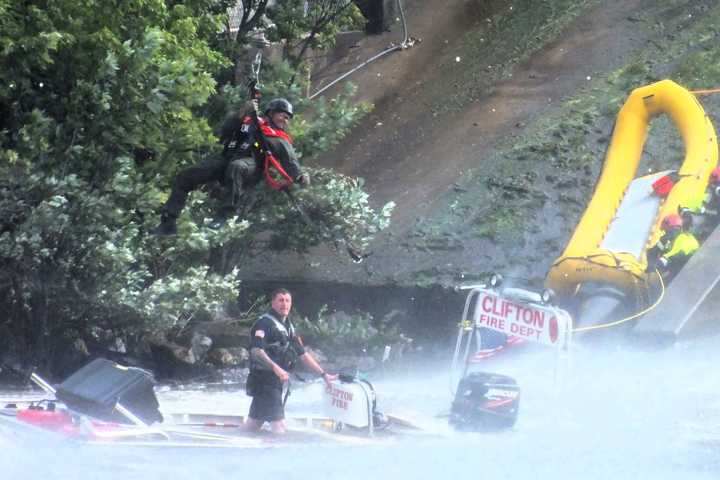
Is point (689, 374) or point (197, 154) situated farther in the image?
point (197, 154)

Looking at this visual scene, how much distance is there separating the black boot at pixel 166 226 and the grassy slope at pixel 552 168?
436 centimetres

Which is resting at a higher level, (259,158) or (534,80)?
(534,80)

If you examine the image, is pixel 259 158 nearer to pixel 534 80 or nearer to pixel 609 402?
pixel 609 402

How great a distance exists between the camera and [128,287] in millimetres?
12242

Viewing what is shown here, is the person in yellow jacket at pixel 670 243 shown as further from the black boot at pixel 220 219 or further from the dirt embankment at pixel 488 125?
the black boot at pixel 220 219

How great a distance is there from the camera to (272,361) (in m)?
8.91

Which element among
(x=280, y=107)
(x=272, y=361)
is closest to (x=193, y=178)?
(x=280, y=107)

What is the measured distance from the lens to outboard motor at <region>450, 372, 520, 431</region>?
30.7 ft

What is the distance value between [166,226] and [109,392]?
3.17 meters

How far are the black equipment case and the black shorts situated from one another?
788 mm

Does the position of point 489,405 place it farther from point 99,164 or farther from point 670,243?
point 99,164

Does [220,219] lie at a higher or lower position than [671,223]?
lower

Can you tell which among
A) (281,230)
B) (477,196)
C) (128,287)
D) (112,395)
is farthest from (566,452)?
(477,196)

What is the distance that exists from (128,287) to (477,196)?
5.76 m
